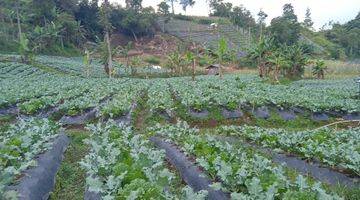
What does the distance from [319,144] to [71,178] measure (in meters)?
6.11

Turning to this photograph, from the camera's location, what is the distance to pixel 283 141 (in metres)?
11.3

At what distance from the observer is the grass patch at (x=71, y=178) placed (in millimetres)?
8896

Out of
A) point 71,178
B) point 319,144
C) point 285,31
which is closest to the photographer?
point 71,178

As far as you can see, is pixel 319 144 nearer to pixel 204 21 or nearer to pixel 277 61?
A: pixel 277 61

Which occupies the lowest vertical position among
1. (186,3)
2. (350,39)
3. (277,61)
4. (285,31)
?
(277,61)

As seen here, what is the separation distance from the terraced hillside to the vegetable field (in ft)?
197

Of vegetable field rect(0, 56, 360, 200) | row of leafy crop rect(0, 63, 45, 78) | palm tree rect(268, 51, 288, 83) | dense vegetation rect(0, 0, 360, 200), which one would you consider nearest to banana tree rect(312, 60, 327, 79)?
dense vegetation rect(0, 0, 360, 200)

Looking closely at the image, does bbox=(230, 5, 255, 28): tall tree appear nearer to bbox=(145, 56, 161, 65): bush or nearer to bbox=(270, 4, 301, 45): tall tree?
bbox=(270, 4, 301, 45): tall tree

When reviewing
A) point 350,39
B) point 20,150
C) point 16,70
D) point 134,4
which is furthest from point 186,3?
point 20,150

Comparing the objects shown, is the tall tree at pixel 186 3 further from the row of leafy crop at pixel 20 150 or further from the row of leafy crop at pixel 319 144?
the row of leafy crop at pixel 20 150

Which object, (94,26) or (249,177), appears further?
(94,26)

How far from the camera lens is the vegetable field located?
674cm

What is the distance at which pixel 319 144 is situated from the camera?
35.9 feet

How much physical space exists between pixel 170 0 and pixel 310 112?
92555mm
